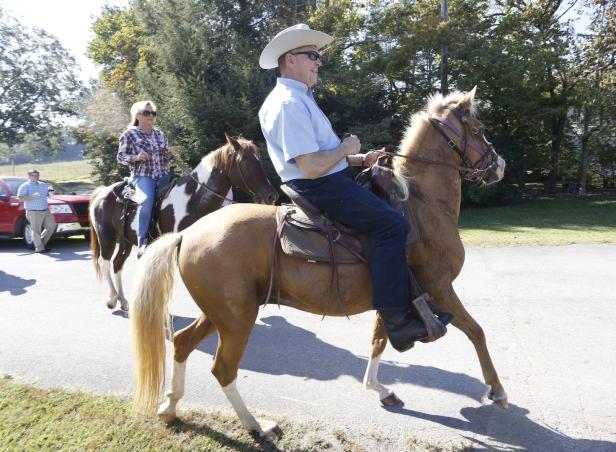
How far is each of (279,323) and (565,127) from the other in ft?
67.2

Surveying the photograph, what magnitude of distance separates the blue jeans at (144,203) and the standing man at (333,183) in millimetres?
3142

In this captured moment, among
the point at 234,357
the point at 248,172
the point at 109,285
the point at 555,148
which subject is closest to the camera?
the point at 234,357

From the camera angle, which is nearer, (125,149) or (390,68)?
(125,149)

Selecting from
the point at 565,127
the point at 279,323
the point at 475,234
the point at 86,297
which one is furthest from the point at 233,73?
the point at 565,127

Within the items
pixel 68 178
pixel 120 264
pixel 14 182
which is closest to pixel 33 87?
pixel 68 178

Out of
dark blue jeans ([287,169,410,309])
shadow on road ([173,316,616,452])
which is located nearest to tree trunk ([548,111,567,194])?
shadow on road ([173,316,616,452])

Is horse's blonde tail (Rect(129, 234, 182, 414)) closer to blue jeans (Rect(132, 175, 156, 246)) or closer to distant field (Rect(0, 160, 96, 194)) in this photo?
blue jeans (Rect(132, 175, 156, 246))

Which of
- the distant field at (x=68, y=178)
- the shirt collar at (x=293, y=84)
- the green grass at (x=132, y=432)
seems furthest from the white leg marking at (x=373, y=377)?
the distant field at (x=68, y=178)

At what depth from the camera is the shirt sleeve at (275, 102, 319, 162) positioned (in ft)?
8.32

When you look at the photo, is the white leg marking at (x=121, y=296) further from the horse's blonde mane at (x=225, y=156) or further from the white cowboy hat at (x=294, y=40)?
the white cowboy hat at (x=294, y=40)

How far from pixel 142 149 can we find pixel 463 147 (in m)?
4.11

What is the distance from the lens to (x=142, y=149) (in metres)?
5.54

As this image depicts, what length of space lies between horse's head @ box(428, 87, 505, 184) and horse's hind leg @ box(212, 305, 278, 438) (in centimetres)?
191

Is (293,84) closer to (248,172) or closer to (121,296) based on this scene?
(248,172)
